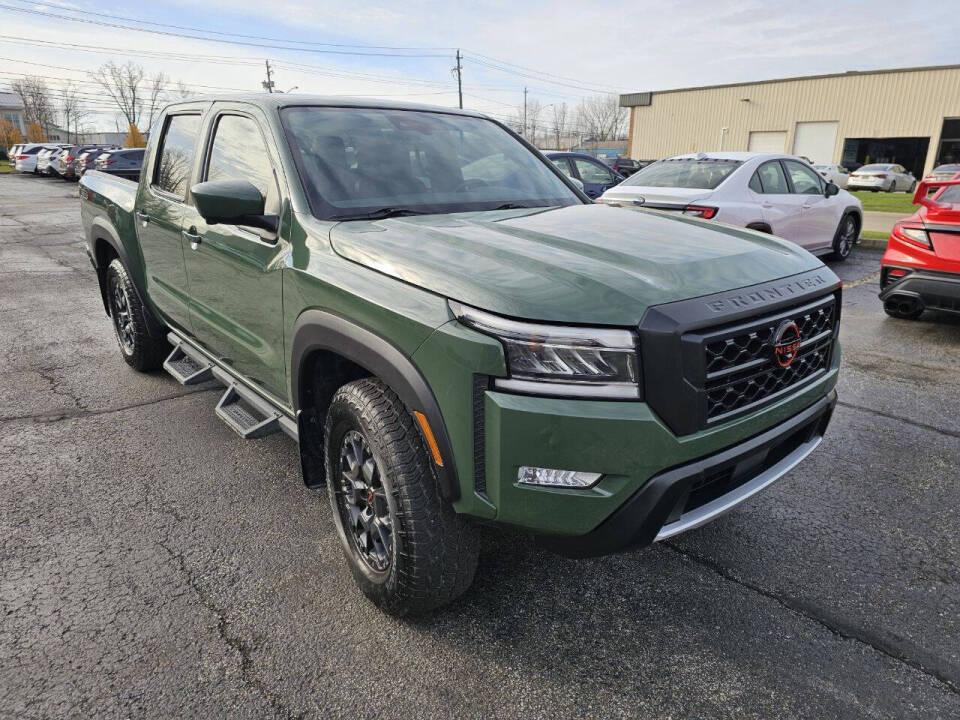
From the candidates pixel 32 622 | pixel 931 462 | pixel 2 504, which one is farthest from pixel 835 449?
pixel 2 504

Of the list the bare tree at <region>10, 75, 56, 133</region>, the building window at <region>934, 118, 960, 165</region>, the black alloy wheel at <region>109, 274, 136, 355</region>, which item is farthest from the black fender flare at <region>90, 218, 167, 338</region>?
the bare tree at <region>10, 75, 56, 133</region>

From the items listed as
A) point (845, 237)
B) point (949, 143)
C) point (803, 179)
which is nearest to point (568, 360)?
point (803, 179)

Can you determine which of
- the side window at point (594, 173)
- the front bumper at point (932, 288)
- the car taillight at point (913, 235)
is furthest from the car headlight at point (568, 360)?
the side window at point (594, 173)

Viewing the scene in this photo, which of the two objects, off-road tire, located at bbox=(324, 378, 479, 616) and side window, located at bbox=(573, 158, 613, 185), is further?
side window, located at bbox=(573, 158, 613, 185)

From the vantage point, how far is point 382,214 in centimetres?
277

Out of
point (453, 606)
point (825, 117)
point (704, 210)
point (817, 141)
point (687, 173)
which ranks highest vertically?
point (825, 117)

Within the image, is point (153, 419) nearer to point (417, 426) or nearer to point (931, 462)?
Answer: point (417, 426)

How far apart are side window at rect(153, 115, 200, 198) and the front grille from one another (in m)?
3.05

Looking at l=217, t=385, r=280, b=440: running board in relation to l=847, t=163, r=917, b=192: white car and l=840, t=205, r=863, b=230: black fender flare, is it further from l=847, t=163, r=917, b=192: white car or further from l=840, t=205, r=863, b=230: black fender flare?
l=847, t=163, r=917, b=192: white car

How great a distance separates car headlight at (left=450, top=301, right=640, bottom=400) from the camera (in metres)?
1.86

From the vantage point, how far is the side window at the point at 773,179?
844 cm

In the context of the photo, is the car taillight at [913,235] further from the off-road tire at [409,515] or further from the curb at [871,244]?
the curb at [871,244]

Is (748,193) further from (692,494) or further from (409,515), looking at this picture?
(409,515)

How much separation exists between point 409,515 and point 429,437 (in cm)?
30
